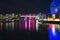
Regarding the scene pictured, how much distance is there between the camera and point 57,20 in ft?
35.6

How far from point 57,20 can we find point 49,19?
0.50m

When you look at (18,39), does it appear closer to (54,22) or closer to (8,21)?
(54,22)

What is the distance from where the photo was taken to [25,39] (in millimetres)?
3811

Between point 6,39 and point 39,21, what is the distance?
7.71 m

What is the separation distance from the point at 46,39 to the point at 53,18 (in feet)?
24.0

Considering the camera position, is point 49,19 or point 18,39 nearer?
point 18,39

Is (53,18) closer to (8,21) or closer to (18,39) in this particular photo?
(8,21)

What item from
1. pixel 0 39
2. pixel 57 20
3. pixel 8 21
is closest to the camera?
pixel 0 39

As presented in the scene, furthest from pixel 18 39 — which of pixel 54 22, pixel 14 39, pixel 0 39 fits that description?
pixel 54 22

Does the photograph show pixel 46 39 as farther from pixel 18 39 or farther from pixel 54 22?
pixel 54 22

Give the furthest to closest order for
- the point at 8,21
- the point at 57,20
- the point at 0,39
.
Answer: the point at 8,21
the point at 57,20
the point at 0,39

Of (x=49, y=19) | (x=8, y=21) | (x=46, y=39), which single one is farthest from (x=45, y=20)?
(x=46, y=39)

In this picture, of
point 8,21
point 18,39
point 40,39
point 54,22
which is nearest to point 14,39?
point 18,39

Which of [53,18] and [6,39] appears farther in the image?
[53,18]
